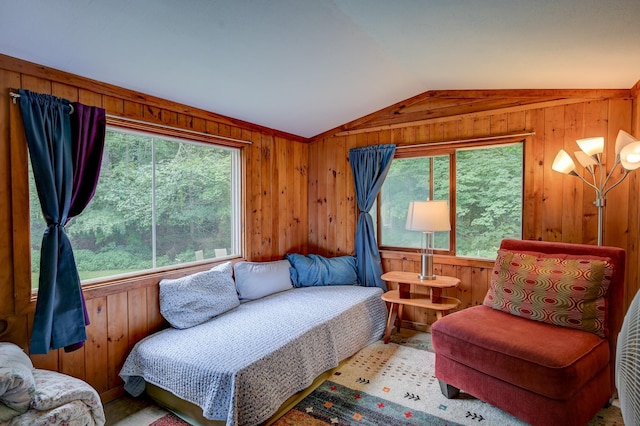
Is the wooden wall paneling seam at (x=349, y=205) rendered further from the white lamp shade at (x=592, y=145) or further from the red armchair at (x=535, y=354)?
the white lamp shade at (x=592, y=145)

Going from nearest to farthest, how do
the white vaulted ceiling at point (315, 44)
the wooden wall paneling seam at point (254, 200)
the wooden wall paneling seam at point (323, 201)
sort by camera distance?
1. the white vaulted ceiling at point (315, 44)
2. the wooden wall paneling seam at point (254, 200)
3. the wooden wall paneling seam at point (323, 201)

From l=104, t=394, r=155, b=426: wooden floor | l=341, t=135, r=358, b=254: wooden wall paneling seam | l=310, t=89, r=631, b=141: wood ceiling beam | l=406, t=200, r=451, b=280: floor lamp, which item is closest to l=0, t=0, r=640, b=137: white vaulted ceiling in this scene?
l=310, t=89, r=631, b=141: wood ceiling beam

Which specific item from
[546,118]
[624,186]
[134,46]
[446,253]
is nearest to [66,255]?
[134,46]

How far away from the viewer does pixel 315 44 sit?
226 cm

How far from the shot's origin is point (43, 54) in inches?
74.0

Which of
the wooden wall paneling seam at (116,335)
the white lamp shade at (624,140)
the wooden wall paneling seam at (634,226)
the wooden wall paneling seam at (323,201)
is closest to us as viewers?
the white lamp shade at (624,140)

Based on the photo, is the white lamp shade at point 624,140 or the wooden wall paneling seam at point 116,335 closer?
the white lamp shade at point 624,140

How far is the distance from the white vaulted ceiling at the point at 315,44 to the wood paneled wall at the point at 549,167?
22 cm

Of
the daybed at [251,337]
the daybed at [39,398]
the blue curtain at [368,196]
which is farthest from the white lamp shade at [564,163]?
the daybed at [39,398]

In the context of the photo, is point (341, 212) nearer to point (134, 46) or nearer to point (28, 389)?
point (134, 46)

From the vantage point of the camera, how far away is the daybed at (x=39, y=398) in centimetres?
141

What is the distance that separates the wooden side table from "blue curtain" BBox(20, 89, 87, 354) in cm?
238

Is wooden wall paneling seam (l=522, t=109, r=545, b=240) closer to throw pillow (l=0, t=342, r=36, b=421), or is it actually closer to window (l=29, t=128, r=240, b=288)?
window (l=29, t=128, r=240, b=288)

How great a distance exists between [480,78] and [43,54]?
3.03 meters
